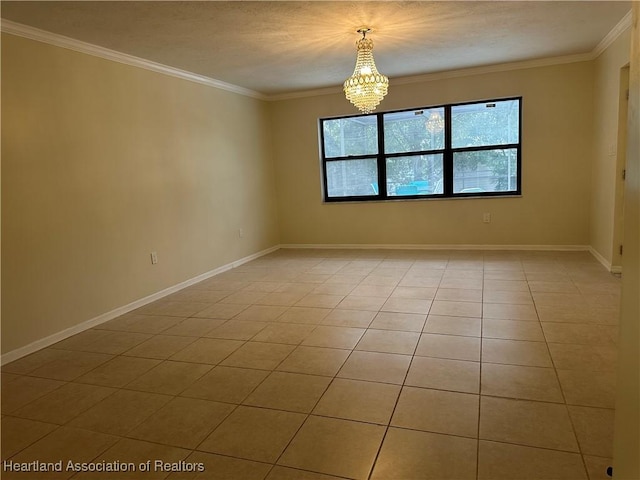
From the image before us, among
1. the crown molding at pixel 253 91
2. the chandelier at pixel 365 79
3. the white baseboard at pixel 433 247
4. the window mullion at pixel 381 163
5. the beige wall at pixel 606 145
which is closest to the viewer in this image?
the crown molding at pixel 253 91

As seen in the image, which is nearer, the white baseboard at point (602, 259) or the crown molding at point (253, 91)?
the crown molding at point (253, 91)

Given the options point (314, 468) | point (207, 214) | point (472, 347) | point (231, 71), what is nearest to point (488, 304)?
point (472, 347)

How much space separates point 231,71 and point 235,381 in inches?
140

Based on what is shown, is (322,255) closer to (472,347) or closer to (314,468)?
(472,347)

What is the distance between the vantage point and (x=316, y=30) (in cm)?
348

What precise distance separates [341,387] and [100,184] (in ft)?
8.97

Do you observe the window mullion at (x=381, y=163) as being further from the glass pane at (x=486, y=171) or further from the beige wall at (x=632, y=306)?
the beige wall at (x=632, y=306)

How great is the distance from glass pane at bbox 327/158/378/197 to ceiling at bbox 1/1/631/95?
157 cm

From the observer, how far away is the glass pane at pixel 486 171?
5.47 meters

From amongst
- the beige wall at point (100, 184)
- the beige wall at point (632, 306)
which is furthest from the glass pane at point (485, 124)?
the beige wall at point (632, 306)

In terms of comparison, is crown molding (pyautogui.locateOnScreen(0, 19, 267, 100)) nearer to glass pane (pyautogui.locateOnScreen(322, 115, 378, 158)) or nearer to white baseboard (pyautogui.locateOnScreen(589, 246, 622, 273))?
glass pane (pyautogui.locateOnScreen(322, 115, 378, 158))

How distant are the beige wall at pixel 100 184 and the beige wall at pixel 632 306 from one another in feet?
11.4

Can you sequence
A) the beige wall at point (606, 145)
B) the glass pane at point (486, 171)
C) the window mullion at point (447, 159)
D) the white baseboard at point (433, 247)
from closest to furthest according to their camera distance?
the beige wall at point (606, 145) → the white baseboard at point (433, 247) → the glass pane at point (486, 171) → the window mullion at point (447, 159)

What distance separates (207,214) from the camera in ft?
16.6
